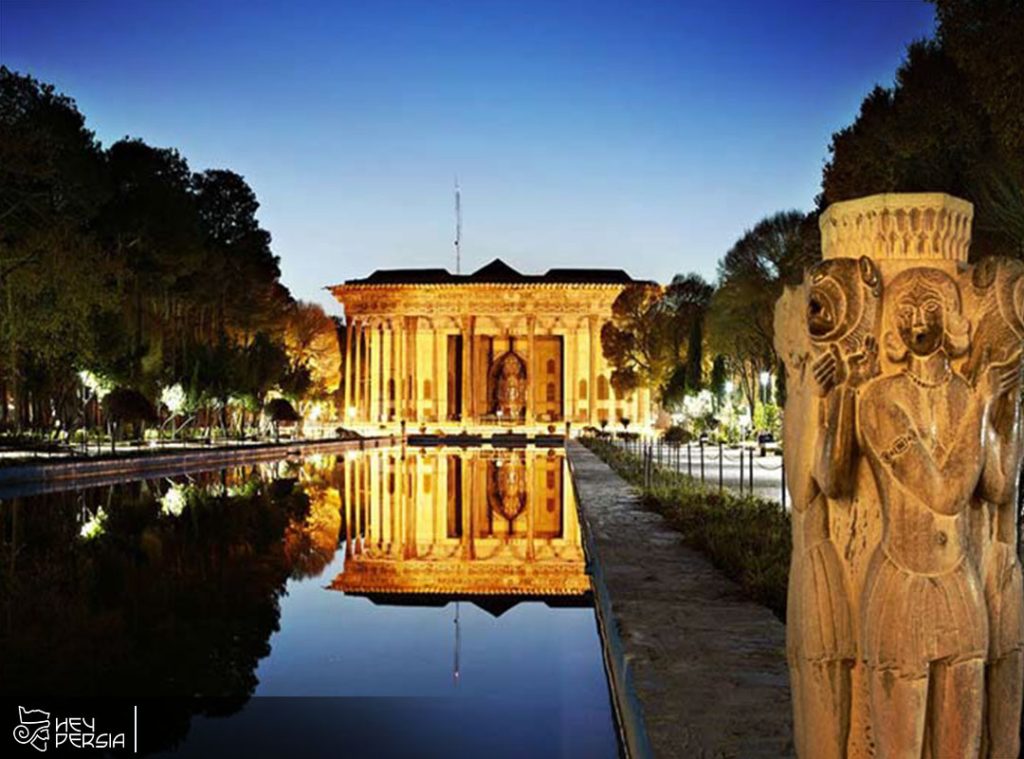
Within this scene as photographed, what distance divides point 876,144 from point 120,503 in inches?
667

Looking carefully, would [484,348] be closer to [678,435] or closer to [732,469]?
[678,435]

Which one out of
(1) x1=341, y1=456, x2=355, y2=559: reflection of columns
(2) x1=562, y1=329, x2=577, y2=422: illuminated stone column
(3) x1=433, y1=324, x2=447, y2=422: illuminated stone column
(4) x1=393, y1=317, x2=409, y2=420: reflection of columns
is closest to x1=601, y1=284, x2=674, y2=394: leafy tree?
(2) x1=562, y1=329, x2=577, y2=422: illuminated stone column

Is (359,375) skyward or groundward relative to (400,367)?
groundward

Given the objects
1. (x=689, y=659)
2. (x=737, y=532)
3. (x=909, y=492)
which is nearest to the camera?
(x=909, y=492)

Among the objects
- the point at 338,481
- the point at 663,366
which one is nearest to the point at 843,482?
the point at 338,481

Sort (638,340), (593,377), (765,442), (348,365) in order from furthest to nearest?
(348,365) < (593,377) < (638,340) < (765,442)

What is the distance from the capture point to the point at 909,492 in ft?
10.4

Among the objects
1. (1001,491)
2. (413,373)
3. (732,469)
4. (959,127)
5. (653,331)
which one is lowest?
(732,469)

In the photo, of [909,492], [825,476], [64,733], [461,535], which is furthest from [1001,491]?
[461,535]

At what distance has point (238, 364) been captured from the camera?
47125 millimetres

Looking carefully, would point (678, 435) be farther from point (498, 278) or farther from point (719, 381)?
point (498, 278)

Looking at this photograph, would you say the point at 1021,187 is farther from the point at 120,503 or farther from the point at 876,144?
the point at 120,503

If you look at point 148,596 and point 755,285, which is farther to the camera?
point 755,285

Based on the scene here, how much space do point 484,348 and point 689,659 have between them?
82535 millimetres
